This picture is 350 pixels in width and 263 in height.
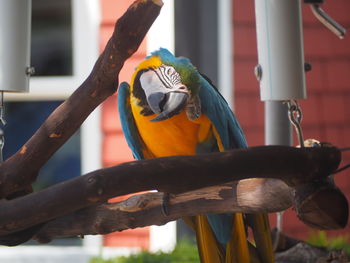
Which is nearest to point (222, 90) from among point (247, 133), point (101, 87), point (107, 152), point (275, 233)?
point (247, 133)

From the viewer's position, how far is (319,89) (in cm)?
196

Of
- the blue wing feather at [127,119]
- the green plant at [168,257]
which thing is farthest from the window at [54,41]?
the blue wing feather at [127,119]

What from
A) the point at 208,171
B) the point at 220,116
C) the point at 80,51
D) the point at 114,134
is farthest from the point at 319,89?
the point at 208,171

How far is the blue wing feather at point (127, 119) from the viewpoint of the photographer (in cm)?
102

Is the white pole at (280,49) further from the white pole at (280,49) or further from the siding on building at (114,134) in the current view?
the siding on building at (114,134)

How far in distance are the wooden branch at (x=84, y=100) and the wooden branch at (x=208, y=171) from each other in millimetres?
126

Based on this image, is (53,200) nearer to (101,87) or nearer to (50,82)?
(101,87)

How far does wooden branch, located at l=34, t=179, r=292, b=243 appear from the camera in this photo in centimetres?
61

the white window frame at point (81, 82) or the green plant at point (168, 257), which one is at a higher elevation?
the white window frame at point (81, 82)

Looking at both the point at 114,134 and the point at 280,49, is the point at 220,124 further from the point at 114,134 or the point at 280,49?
the point at 114,134

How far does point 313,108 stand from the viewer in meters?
1.95

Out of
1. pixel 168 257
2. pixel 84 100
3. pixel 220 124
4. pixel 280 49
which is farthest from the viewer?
pixel 168 257

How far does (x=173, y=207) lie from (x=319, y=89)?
1362 mm

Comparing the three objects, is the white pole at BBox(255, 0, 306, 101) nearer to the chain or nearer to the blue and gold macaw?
the chain
